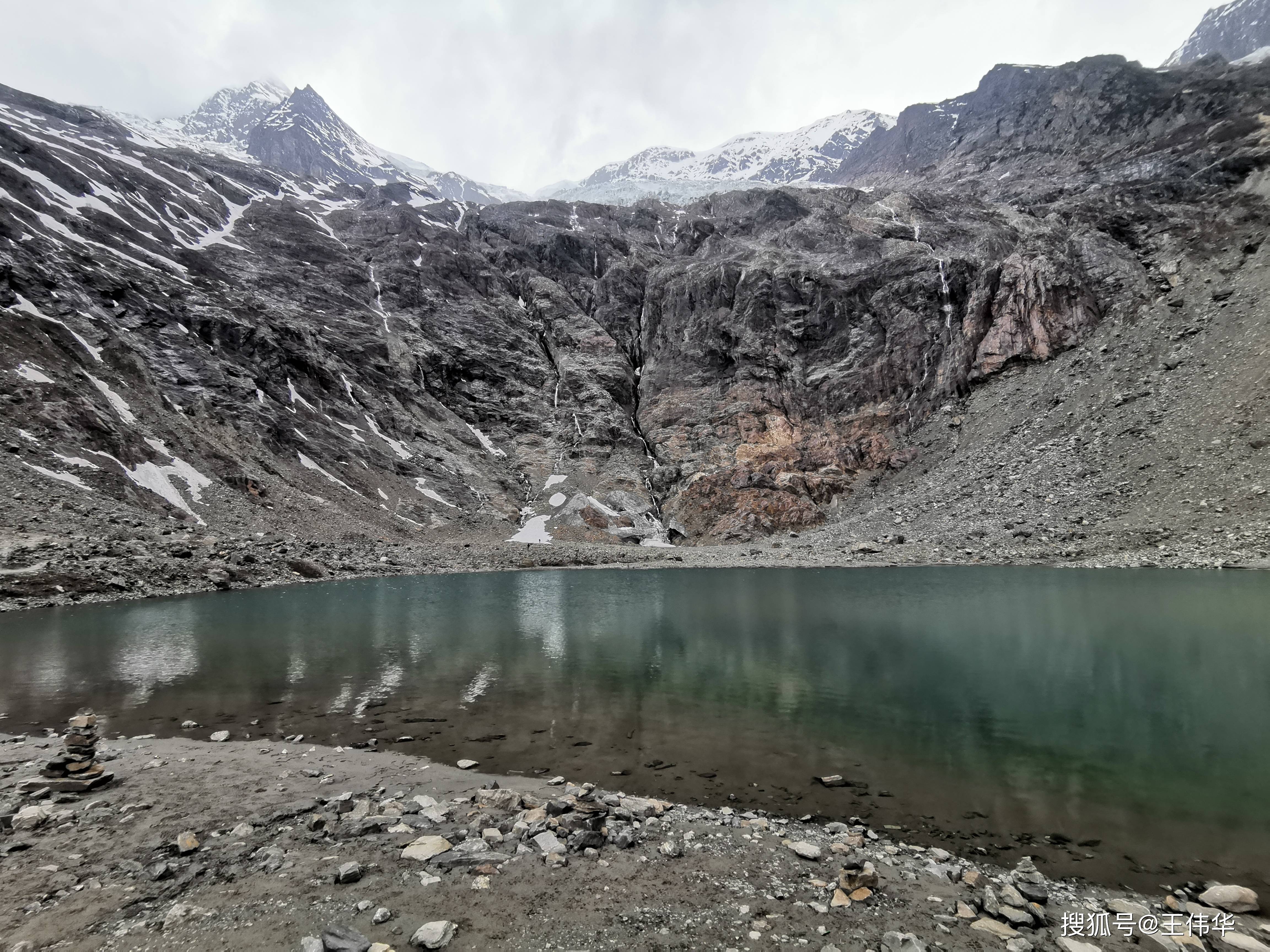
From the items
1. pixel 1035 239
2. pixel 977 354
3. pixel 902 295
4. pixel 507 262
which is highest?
pixel 507 262

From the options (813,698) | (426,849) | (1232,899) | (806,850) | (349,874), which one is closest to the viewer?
(349,874)

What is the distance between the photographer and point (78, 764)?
31.3 ft

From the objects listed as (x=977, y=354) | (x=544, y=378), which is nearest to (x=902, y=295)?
(x=977, y=354)

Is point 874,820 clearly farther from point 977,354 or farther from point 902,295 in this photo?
point 902,295

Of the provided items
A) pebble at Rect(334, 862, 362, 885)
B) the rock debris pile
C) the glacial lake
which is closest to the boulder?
pebble at Rect(334, 862, 362, 885)

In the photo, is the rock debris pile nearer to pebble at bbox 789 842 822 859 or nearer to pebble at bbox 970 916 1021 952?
pebble at bbox 789 842 822 859

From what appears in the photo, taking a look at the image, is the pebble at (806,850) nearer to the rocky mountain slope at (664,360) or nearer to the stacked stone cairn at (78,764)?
the stacked stone cairn at (78,764)

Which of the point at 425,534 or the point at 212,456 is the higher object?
the point at 212,456

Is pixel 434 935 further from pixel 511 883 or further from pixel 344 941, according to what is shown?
pixel 511 883

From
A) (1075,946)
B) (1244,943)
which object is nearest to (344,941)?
(1075,946)

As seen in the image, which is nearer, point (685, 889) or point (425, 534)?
point (685, 889)

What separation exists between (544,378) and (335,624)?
75411mm

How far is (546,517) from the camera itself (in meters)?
76.4

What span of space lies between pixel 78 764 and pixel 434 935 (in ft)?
27.9
